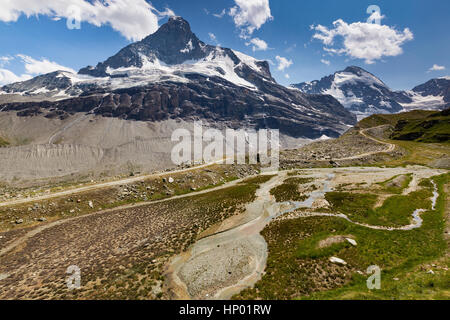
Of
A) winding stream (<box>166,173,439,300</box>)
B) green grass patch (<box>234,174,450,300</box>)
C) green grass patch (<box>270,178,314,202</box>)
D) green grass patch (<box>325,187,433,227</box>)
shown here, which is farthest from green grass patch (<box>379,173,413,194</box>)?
green grass patch (<box>270,178,314,202</box>)

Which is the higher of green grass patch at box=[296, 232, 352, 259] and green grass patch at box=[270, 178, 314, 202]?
green grass patch at box=[270, 178, 314, 202]

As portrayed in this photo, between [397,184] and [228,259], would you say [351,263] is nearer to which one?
[228,259]

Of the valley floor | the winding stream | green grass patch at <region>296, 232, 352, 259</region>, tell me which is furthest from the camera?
green grass patch at <region>296, 232, 352, 259</region>

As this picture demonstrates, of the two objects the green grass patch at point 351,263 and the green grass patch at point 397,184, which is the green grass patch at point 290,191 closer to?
the green grass patch at point 351,263

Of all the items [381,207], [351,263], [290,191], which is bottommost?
[351,263]

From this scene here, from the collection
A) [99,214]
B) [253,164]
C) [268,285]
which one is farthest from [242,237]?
[253,164]

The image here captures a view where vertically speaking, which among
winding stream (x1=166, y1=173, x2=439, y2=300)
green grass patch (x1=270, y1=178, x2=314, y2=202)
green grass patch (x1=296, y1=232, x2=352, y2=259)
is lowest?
winding stream (x1=166, y1=173, x2=439, y2=300)

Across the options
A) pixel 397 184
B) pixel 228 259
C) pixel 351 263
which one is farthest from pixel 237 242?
Result: pixel 397 184

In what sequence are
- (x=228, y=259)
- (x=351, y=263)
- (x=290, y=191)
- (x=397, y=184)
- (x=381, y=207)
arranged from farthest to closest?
1. (x=290, y=191)
2. (x=397, y=184)
3. (x=381, y=207)
4. (x=228, y=259)
5. (x=351, y=263)

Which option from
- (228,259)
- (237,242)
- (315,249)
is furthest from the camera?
(237,242)

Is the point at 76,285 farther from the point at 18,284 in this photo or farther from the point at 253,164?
the point at 253,164

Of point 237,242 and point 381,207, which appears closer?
point 237,242

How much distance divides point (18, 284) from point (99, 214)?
25.1 meters

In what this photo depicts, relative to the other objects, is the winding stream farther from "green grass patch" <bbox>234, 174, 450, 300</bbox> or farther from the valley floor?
"green grass patch" <bbox>234, 174, 450, 300</bbox>
